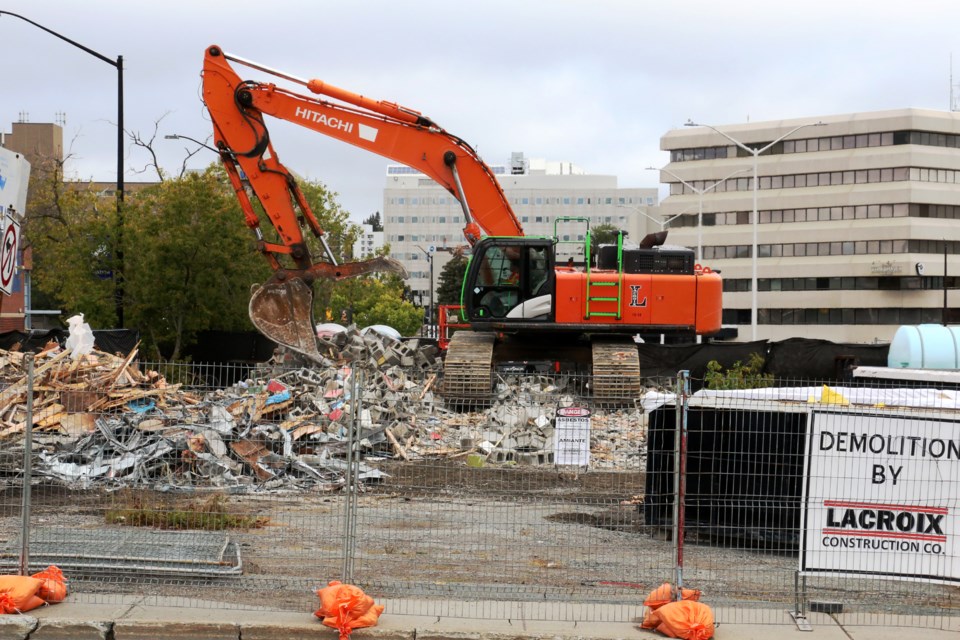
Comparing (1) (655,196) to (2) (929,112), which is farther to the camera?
(1) (655,196)

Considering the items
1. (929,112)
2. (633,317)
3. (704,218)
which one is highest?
(929,112)

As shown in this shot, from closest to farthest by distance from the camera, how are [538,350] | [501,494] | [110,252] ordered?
[501,494] → [538,350] → [110,252]

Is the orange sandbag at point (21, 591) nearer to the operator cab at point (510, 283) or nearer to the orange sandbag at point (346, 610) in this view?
the orange sandbag at point (346, 610)

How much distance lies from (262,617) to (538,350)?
17.0 metres

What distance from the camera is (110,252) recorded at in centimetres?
3084

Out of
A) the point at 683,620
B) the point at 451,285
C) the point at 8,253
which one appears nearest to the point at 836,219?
the point at 451,285

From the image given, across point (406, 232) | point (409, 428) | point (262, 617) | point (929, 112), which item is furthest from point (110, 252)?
point (406, 232)

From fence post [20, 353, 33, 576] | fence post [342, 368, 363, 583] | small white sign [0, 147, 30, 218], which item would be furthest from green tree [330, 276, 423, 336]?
fence post [342, 368, 363, 583]

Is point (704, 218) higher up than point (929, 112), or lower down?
lower down

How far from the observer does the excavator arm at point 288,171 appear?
2302cm

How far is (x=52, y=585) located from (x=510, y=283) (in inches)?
601

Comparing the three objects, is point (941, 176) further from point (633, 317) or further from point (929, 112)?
point (633, 317)

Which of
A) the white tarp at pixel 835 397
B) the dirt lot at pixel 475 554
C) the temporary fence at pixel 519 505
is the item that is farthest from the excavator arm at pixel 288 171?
the white tarp at pixel 835 397

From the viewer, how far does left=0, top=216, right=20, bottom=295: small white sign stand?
36.3 ft
